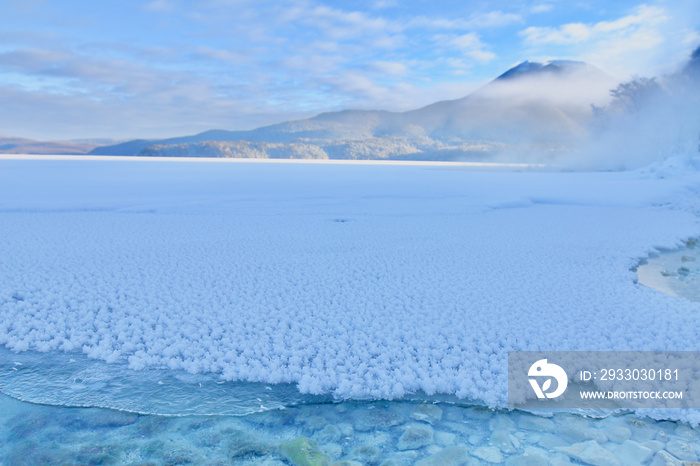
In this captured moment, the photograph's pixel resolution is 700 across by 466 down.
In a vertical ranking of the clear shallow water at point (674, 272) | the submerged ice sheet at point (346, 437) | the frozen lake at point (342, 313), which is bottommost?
the submerged ice sheet at point (346, 437)

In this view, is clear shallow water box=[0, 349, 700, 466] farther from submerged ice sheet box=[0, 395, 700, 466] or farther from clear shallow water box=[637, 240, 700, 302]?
clear shallow water box=[637, 240, 700, 302]

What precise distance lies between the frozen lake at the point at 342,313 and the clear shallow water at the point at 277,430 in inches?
0.5

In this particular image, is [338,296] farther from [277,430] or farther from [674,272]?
[674,272]

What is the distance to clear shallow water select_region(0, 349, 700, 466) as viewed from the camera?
5.14 feet

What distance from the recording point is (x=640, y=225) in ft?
19.3

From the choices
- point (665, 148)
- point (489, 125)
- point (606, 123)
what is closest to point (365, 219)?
point (665, 148)

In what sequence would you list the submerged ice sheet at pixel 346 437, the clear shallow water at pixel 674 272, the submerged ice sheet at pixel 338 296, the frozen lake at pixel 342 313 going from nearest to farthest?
the submerged ice sheet at pixel 346 437 < the frozen lake at pixel 342 313 < the submerged ice sheet at pixel 338 296 < the clear shallow water at pixel 674 272

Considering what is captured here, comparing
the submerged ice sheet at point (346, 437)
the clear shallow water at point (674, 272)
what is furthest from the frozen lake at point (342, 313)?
the clear shallow water at point (674, 272)

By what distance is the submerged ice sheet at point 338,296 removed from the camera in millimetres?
2158

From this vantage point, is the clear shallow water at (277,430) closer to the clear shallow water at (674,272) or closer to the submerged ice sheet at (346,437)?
the submerged ice sheet at (346,437)

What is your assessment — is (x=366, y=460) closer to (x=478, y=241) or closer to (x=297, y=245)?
(x=297, y=245)

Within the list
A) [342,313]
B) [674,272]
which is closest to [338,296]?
[342,313]

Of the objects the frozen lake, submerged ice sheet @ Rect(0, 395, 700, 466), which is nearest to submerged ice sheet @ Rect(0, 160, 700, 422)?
the frozen lake

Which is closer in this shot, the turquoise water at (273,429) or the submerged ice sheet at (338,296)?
the turquoise water at (273,429)
